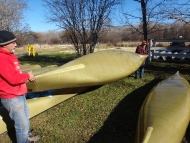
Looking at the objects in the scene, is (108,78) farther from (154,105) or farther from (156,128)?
(156,128)

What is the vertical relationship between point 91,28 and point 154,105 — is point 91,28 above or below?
above

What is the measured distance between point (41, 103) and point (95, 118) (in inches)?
44.5

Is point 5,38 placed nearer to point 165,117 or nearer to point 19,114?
point 19,114

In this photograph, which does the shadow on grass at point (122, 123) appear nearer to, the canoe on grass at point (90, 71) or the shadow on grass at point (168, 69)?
the canoe on grass at point (90, 71)

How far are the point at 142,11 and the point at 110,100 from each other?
483 centimetres

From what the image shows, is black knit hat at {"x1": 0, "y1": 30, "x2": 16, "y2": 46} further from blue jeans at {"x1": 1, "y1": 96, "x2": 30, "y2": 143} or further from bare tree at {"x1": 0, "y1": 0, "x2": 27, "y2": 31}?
bare tree at {"x1": 0, "y1": 0, "x2": 27, "y2": 31}

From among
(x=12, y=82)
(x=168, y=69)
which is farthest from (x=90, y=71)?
(x=168, y=69)

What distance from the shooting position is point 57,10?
28.0ft

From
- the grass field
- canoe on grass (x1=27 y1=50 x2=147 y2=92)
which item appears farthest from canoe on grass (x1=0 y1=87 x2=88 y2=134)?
canoe on grass (x1=27 y1=50 x2=147 y2=92)

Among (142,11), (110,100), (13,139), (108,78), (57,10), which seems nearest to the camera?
(13,139)

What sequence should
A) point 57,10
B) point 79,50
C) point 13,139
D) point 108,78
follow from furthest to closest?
point 79,50, point 57,10, point 108,78, point 13,139

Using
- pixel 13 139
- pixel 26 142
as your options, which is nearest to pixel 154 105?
pixel 26 142

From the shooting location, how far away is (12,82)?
2.20 meters

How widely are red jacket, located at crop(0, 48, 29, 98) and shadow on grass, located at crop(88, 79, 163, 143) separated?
1.42 metres
